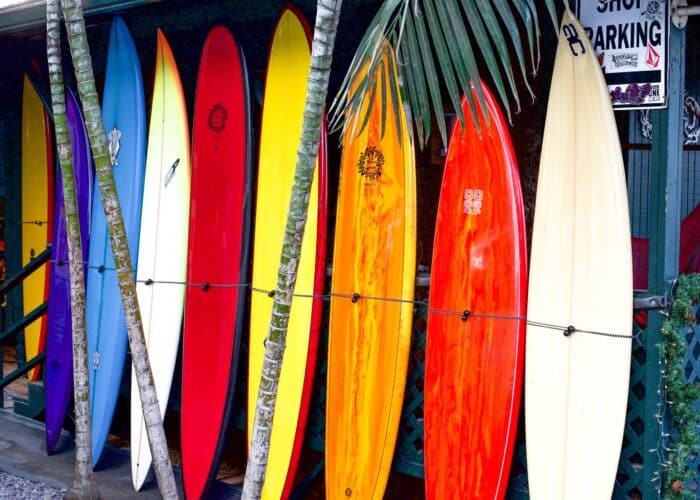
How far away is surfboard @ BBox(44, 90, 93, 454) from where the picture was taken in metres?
5.20

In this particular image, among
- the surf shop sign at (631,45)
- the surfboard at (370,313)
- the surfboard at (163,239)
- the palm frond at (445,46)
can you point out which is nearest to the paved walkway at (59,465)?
the surfboard at (163,239)

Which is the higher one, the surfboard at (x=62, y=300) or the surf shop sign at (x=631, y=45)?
the surf shop sign at (x=631, y=45)

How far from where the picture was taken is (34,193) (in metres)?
6.88

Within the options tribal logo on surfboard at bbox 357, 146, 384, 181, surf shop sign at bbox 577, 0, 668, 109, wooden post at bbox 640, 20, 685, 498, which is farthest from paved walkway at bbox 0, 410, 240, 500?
surf shop sign at bbox 577, 0, 668, 109

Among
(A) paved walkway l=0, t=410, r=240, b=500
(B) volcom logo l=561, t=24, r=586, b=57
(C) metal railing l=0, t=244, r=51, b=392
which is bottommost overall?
(A) paved walkway l=0, t=410, r=240, b=500

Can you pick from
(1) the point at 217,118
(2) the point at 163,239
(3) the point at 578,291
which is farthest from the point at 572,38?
(2) the point at 163,239

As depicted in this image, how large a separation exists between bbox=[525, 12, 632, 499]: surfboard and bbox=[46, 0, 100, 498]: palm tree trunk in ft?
7.05

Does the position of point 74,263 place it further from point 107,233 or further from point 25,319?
point 25,319

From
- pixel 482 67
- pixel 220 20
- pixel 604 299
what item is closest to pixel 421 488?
pixel 604 299

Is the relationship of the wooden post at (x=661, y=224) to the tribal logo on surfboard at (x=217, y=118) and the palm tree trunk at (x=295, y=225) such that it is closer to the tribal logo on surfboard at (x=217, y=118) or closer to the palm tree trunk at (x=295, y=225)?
the palm tree trunk at (x=295, y=225)

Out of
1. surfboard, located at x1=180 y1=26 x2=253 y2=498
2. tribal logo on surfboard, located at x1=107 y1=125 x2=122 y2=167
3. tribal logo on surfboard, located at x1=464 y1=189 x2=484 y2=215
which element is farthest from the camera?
tribal logo on surfboard, located at x1=107 y1=125 x2=122 y2=167

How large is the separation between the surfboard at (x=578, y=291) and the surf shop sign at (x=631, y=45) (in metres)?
0.06

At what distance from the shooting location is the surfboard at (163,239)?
15.4 ft

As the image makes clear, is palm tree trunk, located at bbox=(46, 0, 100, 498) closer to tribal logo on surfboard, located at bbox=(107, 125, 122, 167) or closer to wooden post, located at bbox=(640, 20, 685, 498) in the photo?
tribal logo on surfboard, located at bbox=(107, 125, 122, 167)
